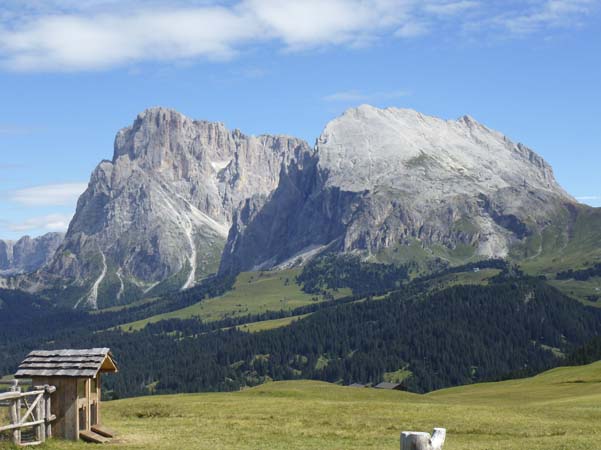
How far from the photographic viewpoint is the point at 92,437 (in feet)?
141

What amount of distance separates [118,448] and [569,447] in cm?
2526

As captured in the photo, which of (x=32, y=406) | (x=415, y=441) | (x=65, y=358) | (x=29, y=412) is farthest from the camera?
(x=65, y=358)

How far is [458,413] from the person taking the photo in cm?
6644

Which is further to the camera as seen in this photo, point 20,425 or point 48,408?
point 48,408

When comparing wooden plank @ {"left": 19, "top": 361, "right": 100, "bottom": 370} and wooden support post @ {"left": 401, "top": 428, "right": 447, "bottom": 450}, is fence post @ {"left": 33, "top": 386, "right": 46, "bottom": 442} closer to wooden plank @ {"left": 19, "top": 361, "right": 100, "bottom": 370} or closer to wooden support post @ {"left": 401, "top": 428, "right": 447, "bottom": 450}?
wooden plank @ {"left": 19, "top": 361, "right": 100, "bottom": 370}

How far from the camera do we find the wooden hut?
141ft

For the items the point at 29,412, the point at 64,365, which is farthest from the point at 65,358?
the point at 29,412

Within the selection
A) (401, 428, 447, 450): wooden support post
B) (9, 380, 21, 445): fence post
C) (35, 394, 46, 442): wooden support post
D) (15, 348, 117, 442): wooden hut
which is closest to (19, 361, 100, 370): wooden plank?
(15, 348, 117, 442): wooden hut

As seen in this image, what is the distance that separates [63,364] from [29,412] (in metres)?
4.99

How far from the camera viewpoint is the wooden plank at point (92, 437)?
4279cm

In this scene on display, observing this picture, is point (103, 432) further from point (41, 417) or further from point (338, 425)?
point (338, 425)

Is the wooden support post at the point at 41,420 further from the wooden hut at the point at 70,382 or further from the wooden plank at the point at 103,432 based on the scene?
the wooden plank at the point at 103,432

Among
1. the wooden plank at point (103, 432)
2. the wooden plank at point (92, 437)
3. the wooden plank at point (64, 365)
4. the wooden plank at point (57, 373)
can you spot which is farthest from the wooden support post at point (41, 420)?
the wooden plank at point (103, 432)

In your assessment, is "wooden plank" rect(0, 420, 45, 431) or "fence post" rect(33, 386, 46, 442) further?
"fence post" rect(33, 386, 46, 442)
